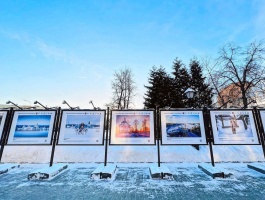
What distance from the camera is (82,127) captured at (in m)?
4.88

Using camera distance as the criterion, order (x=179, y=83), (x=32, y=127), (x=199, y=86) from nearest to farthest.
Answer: (x=32, y=127) → (x=199, y=86) → (x=179, y=83)

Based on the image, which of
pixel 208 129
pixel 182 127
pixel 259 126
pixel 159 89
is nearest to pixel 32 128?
pixel 182 127

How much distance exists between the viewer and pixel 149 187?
11.1ft

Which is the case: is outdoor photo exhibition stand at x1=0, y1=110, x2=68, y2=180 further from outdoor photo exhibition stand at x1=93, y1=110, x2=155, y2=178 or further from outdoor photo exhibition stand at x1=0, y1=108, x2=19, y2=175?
outdoor photo exhibition stand at x1=93, y1=110, x2=155, y2=178

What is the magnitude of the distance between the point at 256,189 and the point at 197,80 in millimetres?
21510

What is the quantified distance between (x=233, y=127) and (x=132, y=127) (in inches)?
119

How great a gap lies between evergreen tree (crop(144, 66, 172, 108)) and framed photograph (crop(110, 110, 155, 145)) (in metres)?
15.9

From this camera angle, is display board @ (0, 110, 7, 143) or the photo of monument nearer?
the photo of monument

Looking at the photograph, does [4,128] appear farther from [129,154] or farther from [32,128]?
[129,154]

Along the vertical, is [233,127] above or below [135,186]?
above

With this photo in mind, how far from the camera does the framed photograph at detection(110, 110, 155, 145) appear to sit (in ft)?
15.5

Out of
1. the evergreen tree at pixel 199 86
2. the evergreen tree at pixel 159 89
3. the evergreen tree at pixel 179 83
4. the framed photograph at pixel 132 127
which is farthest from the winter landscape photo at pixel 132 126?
the evergreen tree at pixel 179 83

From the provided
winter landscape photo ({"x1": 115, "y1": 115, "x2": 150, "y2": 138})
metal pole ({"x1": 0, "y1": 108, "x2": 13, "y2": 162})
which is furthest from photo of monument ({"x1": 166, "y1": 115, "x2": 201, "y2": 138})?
metal pole ({"x1": 0, "y1": 108, "x2": 13, "y2": 162})

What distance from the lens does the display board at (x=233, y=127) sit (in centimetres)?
469
